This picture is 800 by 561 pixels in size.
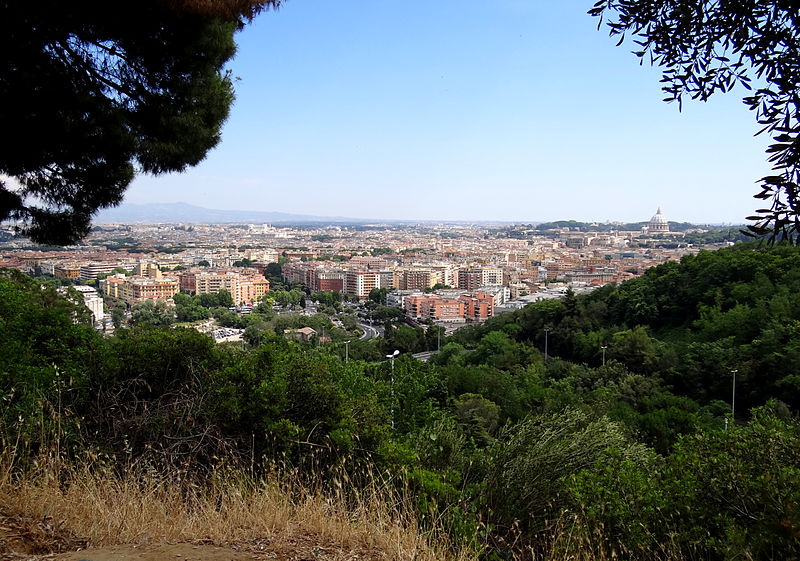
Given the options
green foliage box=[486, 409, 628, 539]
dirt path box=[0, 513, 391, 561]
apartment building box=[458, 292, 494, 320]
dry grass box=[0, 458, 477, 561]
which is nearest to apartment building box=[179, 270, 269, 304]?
apartment building box=[458, 292, 494, 320]

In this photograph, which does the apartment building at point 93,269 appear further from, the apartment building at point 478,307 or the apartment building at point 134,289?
the apartment building at point 478,307

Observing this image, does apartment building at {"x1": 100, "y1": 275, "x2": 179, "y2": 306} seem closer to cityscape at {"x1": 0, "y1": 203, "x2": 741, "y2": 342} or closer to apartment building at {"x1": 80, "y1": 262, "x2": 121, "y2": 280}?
cityscape at {"x1": 0, "y1": 203, "x2": 741, "y2": 342}

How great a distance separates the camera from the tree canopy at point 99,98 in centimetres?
261

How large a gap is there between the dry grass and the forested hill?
10.5 m

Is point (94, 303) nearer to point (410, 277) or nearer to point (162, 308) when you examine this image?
point (162, 308)

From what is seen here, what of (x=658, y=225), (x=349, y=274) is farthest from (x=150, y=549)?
(x=658, y=225)

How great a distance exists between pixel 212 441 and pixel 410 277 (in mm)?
43470

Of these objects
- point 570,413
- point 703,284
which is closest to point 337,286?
point 703,284

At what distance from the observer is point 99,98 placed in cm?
288

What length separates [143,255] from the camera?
1898 inches

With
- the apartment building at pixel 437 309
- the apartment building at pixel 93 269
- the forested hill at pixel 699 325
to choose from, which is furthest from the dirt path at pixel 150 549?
the apartment building at pixel 93 269

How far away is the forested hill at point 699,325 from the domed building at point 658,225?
68818 mm

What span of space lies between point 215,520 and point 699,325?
17286mm

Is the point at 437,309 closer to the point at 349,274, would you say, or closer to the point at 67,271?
the point at 349,274
